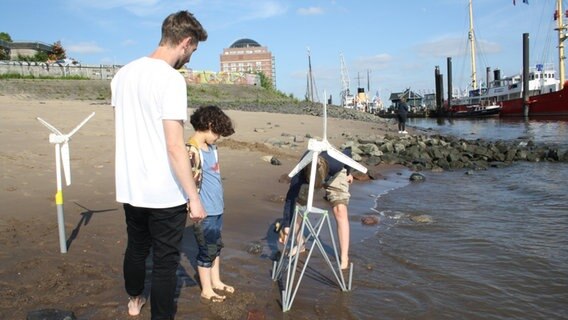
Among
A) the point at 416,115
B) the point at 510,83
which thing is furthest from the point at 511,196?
the point at 416,115

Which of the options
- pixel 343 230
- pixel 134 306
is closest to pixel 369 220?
pixel 343 230

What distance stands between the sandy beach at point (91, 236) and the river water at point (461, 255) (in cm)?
75

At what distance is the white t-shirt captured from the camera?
2748mm

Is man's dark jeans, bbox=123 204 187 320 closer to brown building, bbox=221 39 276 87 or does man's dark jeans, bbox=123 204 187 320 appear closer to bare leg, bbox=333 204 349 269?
bare leg, bbox=333 204 349 269

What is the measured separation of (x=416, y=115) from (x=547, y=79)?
22294 millimetres

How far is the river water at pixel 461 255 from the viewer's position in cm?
392

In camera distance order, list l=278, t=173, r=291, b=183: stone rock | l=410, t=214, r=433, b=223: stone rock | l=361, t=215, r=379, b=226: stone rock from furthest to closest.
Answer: l=278, t=173, r=291, b=183: stone rock, l=410, t=214, r=433, b=223: stone rock, l=361, t=215, r=379, b=226: stone rock

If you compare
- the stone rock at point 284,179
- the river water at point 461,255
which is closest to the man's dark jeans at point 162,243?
the river water at point 461,255

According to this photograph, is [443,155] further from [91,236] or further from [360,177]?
[91,236]

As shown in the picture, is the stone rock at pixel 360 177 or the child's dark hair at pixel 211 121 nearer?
the child's dark hair at pixel 211 121

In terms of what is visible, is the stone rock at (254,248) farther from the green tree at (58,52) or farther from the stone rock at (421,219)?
the green tree at (58,52)

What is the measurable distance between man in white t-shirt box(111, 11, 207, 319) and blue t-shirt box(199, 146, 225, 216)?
29.2 inches

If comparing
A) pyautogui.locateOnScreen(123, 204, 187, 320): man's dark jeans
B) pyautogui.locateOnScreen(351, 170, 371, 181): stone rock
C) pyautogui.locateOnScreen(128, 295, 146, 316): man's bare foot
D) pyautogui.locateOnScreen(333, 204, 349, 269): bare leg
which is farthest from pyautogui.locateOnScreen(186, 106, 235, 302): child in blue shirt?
pyautogui.locateOnScreen(351, 170, 371, 181): stone rock

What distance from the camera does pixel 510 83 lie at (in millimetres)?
54406
